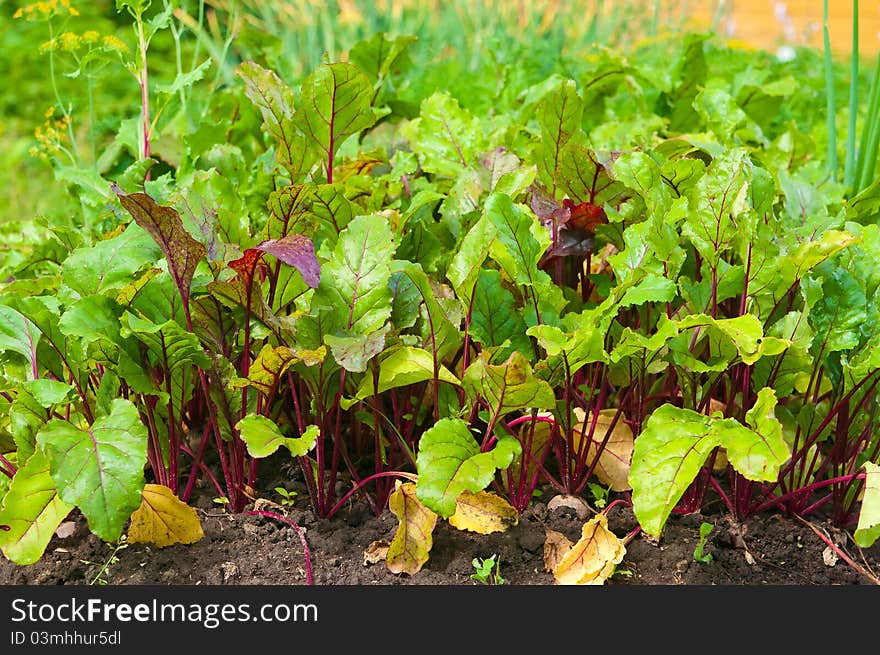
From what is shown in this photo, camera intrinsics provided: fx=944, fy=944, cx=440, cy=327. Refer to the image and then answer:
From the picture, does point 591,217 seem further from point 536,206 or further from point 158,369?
point 158,369

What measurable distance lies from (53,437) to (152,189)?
666 millimetres

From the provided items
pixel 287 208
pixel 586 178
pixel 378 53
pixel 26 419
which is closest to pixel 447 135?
pixel 378 53

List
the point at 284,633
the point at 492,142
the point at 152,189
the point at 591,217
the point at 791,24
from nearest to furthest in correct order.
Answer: the point at 284,633
the point at 591,217
the point at 152,189
the point at 492,142
the point at 791,24

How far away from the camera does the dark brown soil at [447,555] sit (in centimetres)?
145

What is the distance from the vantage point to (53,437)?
134 centimetres

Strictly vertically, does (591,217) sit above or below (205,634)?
above

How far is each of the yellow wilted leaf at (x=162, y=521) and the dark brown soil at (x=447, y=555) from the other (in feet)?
0.07

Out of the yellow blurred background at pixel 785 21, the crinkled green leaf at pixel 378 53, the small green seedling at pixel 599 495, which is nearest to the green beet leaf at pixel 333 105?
the crinkled green leaf at pixel 378 53

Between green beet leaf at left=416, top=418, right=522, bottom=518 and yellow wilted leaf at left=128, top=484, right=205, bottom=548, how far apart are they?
1.34 feet

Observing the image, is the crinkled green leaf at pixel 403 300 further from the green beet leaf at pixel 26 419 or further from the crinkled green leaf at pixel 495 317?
the green beet leaf at pixel 26 419

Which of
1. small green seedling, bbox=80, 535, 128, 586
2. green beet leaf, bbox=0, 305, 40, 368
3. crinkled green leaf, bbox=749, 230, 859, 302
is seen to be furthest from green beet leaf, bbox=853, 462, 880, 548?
green beet leaf, bbox=0, 305, 40, 368

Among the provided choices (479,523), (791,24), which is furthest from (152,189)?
(791,24)

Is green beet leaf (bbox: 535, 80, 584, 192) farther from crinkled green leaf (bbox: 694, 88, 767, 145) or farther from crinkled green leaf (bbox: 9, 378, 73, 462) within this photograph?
crinkled green leaf (bbox: 9, 378, 73, 462)

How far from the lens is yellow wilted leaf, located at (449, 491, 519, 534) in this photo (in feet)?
4.85
